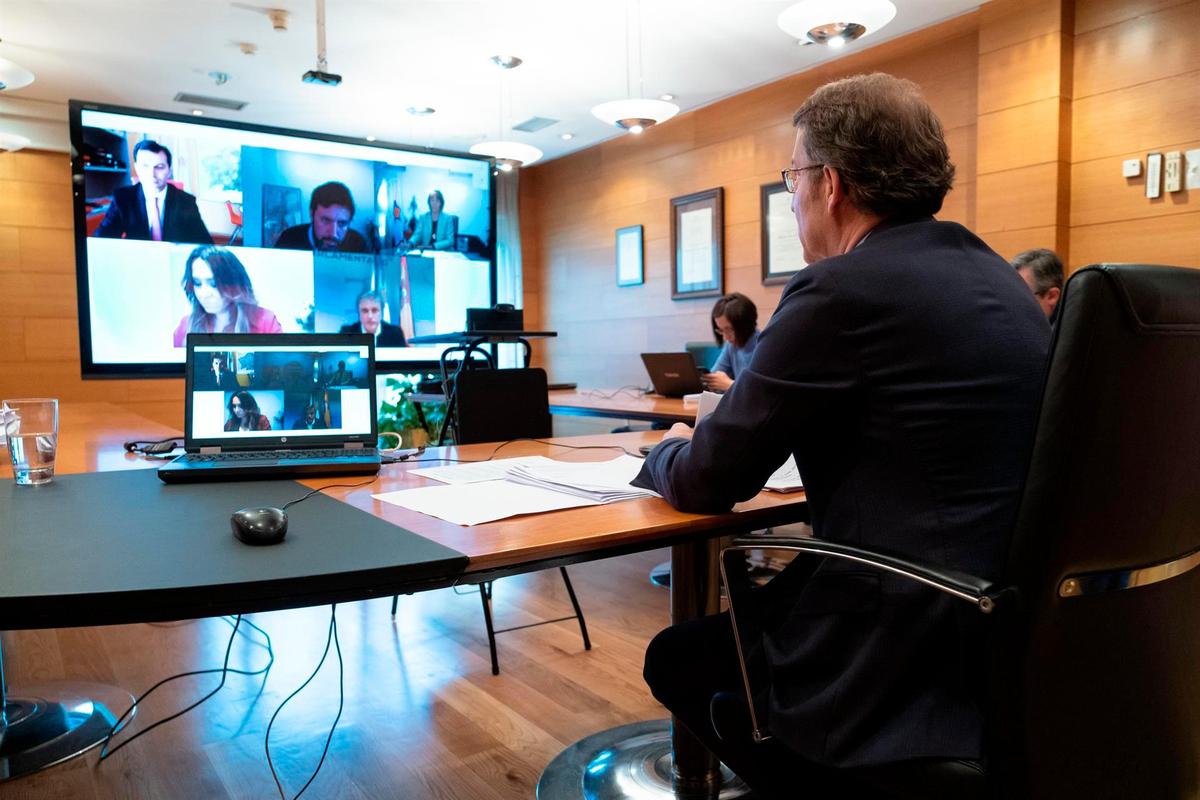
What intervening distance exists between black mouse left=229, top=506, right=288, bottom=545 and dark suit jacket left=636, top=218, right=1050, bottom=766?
0.59 meters

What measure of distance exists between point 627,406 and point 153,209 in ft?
9.17

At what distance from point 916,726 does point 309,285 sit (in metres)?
4.48

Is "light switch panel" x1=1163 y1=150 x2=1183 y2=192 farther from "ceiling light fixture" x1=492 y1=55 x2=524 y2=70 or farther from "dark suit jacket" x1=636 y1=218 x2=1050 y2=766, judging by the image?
"ceiling light fixture" x1=492 y1=55 x2=524 y2=70

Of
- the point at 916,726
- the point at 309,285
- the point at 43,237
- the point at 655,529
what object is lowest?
the point at 916,726

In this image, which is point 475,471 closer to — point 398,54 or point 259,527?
point 259,527

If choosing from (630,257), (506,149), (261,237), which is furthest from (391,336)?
(630,257)

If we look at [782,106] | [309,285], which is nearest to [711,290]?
[782,106]

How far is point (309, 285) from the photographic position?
4766mm

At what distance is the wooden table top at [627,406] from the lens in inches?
128

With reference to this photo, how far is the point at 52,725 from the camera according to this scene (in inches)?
82.5

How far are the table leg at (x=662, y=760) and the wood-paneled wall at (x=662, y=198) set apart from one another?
A: 3640 millimetres

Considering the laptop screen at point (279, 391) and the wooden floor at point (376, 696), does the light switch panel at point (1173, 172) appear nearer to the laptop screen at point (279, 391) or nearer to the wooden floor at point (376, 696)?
the wooden floor at point (376, 696)

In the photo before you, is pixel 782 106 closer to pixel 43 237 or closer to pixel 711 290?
pixel 711 290

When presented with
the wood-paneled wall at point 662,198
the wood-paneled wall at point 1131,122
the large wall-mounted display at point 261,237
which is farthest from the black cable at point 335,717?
the wood-paneled wall at point 1131,122
